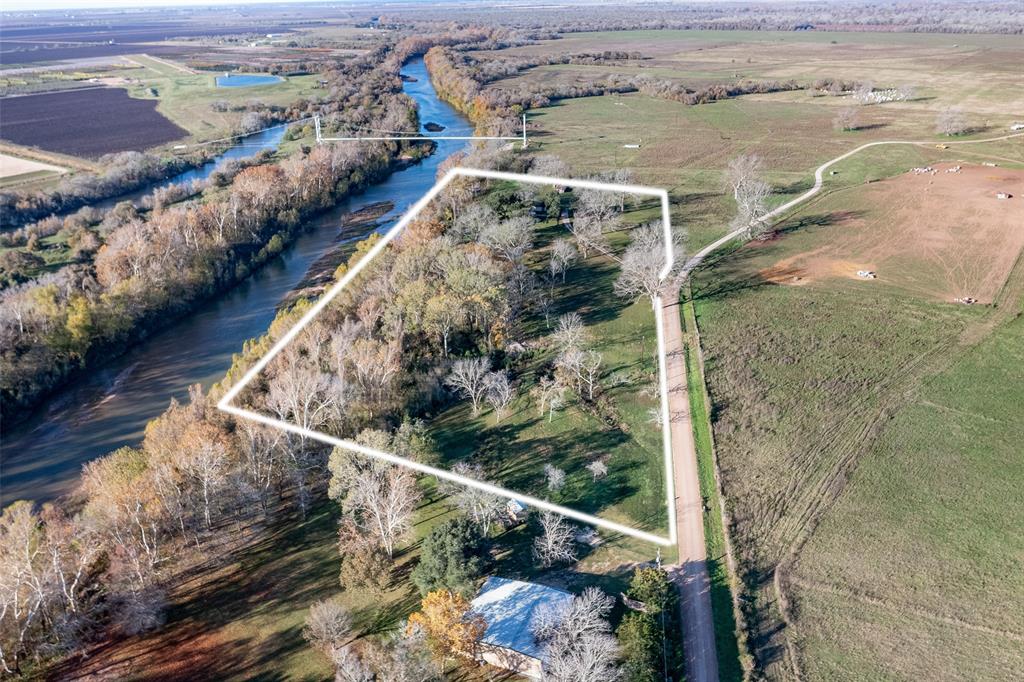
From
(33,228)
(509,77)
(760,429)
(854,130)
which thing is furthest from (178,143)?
(854,130)

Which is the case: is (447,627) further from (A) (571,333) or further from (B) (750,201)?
(B) (750,201)

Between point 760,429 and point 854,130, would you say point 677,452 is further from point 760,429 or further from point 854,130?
point 854,130

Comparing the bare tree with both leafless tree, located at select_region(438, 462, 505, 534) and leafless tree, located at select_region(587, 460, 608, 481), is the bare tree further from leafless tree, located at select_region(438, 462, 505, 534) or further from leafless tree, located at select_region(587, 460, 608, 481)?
leafless tree, located at select_region(438, 462, 505, 534)

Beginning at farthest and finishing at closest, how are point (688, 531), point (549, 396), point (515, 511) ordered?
1. point (549, 396)
2. point (515, 511)
3. point (688, 531)

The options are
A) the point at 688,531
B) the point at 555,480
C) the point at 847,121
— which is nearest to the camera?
the point at 688,531

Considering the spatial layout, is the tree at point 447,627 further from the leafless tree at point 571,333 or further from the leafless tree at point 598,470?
the leafless tree at point 571,333

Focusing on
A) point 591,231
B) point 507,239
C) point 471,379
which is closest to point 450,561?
point 471,379
